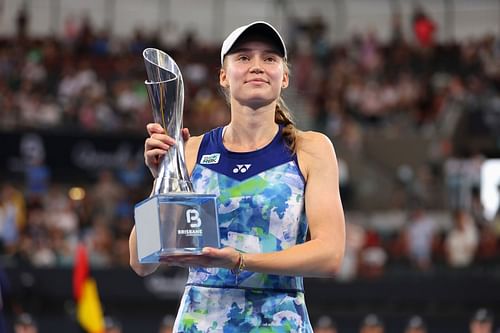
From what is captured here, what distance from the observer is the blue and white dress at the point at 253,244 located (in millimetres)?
3752

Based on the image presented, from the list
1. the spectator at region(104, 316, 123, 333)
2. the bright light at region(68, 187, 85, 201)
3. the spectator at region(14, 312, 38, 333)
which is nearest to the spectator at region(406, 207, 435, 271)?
the spectator at region(104, 316, 123, 333)

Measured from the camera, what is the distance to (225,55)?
3920 mm

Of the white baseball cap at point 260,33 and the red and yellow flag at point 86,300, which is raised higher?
the white baseball cap at point 260,33

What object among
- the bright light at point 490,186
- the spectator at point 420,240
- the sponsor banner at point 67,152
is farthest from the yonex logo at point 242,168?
the sponsor banner at point 67,152

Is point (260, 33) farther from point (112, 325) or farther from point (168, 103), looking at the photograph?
point (112, 325)

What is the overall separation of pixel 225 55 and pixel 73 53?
19195mm

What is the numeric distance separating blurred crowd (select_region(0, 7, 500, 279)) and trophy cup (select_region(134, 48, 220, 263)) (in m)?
11.7

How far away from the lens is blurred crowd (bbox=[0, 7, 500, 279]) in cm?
1598

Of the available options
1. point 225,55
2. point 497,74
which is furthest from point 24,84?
point 225,55

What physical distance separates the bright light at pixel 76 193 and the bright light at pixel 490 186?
6.56 m

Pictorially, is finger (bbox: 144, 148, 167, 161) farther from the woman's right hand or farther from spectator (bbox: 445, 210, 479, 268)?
spectator (bbox: 445, 210, 479, 268)

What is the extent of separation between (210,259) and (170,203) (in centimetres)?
22

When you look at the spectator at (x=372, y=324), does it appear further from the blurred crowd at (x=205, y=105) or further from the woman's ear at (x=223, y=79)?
the woman's ear at (x=223, y=79)

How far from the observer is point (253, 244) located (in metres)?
3.79
